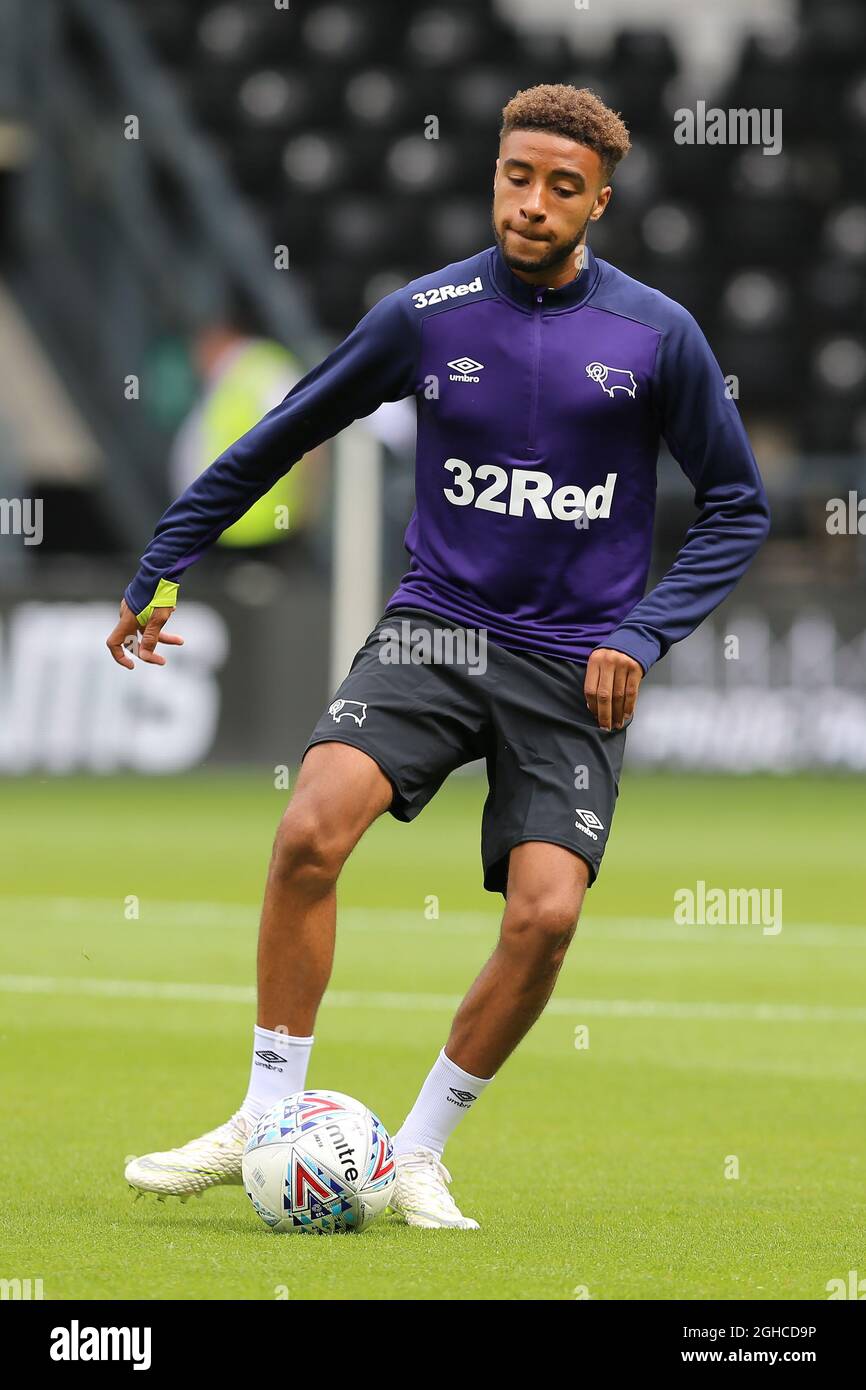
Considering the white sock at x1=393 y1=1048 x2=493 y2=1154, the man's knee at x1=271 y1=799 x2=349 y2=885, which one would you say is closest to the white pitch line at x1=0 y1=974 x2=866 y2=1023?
the white sock at x1=393 y1=1048 x2=493 y2=1154

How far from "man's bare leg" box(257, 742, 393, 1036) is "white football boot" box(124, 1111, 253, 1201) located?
10.8 inches

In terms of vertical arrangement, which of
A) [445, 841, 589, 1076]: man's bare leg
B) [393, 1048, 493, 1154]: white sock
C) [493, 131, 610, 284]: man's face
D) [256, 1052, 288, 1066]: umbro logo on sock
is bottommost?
[393, 1048, 493, 1154]: white sock

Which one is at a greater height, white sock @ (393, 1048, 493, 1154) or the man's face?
the man's face

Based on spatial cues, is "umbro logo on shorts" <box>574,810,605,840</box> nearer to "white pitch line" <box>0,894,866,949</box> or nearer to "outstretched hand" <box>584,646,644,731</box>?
"outstretched hand" <box>584,646,644,731</box>

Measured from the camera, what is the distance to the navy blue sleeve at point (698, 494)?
220 inches

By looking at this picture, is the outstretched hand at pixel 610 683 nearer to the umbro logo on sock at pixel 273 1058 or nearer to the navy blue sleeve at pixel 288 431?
the navy blue sleeve at pixel 288 431

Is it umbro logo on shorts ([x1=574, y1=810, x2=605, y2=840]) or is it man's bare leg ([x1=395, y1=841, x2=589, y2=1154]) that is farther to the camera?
umbro logo on shorts ([x1=574, y1=810, x2=605, y2=840])

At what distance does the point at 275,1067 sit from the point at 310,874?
0.51 meters

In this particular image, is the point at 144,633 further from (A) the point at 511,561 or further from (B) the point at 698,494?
(B) the point at 698,494

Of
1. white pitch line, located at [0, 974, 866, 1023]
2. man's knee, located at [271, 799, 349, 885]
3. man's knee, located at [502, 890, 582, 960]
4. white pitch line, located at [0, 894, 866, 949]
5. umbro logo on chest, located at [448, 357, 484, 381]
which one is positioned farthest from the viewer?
white pitch line, located at [0, 894, 866, 949]

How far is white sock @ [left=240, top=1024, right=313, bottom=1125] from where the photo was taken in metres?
5.56

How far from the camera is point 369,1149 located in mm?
5328

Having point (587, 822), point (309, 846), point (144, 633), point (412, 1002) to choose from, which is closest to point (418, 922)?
point (412, 1002)
